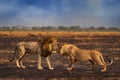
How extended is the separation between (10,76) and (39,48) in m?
2.34

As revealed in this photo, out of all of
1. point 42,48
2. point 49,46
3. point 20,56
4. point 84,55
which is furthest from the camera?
point 20,56

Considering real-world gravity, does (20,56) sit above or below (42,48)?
below

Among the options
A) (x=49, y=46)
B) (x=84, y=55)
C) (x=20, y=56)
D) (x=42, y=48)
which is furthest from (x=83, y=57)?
(x=20, y=56)

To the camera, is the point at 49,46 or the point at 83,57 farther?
the point at 49,46

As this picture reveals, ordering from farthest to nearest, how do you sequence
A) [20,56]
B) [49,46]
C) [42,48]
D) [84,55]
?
[20,56], [42,48], [49,46], [84,55]

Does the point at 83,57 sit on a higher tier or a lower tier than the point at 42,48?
lower

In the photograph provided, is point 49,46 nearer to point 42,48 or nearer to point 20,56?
point 42,48

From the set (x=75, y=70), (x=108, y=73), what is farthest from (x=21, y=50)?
(x=108, y=73)

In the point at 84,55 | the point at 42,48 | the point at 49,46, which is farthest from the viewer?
the point at 42,48

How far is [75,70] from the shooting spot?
1933cm

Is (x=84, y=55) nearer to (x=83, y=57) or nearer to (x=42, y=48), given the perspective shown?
(x=83, y=57)

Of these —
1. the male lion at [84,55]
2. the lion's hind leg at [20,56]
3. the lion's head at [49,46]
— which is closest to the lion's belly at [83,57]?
the male lion at [84,55]

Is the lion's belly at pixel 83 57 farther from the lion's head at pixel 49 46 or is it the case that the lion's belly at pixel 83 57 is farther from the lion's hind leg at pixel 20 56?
the lion's hind leg at pixel 20 56

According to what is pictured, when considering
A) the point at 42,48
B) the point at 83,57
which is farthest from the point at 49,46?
the point at 83,57
